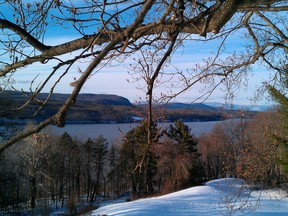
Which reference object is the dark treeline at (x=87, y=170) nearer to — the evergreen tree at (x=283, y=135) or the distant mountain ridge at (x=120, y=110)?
the evergreen tree at (x=283, y=135)

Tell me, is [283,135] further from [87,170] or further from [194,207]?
[87,170]

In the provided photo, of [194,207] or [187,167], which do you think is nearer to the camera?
[194,207]

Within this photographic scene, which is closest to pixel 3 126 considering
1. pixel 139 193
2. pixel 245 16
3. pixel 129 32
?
pixel 245 16

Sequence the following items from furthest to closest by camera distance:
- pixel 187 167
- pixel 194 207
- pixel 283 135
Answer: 1. pixel 187 167
2. pixel 194 207
3. pixel 283 135

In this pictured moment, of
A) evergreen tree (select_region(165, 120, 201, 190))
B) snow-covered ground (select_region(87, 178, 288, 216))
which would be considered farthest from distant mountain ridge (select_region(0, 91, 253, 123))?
evergreen tree (select_region(165, 120, 201, 190))

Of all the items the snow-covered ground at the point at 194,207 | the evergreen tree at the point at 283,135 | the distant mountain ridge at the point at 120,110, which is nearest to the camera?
the distant mountain ridge at the point at 120,110

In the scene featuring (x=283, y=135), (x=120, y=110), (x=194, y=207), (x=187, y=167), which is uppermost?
(x=120, y=110)

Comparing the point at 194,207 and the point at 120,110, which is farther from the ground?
the point at 120,110

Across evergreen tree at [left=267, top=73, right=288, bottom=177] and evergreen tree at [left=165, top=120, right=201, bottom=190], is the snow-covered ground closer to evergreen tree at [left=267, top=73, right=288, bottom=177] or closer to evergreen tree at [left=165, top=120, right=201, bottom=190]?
evergreen tree at [left=165, top=120, right=201, bottom=190]

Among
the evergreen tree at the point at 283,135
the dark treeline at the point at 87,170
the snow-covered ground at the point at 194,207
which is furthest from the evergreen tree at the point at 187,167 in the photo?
the evergreen tree at the point at 283,135

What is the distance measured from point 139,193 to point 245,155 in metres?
31.4

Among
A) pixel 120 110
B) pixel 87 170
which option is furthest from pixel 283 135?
pixel 87 170

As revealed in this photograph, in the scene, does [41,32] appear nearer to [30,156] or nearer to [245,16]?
[245,16]

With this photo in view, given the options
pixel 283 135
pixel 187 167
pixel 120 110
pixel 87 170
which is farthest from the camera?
pixel 87 170
